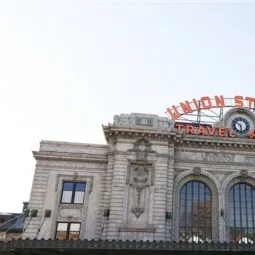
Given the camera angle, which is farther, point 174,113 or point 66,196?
point 174,113

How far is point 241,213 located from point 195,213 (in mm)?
3827

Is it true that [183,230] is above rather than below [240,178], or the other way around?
below

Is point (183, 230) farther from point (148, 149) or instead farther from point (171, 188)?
point (148, 149)

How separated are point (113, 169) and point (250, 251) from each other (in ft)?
40.2

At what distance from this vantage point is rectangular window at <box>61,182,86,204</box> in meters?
29.3

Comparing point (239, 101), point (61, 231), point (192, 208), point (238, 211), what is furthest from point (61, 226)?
point (239, 101)

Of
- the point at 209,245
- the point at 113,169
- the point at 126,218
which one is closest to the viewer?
the point at 209,245

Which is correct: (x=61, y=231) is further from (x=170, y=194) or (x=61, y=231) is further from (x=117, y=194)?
(x=170, y=194)

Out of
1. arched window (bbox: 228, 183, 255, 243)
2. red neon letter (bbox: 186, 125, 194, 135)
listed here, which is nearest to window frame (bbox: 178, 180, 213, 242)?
arched window (bbox: 228, 183, 255, 243)

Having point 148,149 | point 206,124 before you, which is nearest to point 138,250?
point 148,149

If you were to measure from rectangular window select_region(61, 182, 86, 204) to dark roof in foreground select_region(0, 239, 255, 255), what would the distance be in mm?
7626

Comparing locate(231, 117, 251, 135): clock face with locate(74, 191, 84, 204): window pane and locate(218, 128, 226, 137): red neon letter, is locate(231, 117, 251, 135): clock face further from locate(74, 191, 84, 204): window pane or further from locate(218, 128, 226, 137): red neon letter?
locate(74, 191, 84, 204): window pane

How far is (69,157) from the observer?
30.3 meters

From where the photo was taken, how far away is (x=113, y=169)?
29281mm
